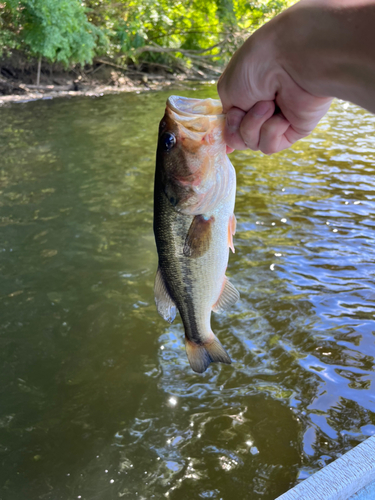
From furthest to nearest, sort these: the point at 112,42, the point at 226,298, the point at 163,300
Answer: the point at 112,42 < the point at 226,298 < the point at 163,300

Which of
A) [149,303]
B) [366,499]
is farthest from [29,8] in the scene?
[366,499]

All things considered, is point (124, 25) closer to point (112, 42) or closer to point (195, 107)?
point (112, 42)

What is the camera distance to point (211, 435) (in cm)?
355

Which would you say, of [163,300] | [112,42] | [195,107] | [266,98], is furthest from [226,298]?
[112,42]

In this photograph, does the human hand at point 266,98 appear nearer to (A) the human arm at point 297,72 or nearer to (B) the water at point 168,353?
(A) the human arm at point 297,72

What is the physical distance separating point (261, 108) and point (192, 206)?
0.59 metres

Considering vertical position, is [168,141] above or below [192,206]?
above

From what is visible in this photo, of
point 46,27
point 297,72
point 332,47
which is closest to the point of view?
point 332,47

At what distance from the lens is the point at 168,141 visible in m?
2.09

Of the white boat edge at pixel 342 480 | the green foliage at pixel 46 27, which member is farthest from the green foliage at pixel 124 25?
the white boat edge at pixel 342 480

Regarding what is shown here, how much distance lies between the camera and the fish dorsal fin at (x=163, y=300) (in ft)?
8.25

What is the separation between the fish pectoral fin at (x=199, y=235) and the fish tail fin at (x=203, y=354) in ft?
2.44

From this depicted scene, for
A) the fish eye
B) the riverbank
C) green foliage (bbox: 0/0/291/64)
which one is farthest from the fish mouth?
green foliage (bbox: 0/0/291/64)

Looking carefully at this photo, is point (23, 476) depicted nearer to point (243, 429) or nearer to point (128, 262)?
point (243, 429)
